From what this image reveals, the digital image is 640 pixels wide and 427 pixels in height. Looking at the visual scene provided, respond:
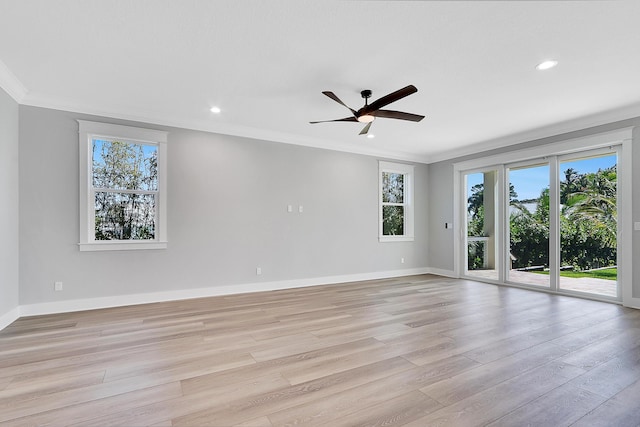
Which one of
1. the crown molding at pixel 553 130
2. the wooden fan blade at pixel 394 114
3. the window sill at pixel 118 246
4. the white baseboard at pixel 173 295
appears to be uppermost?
the crown molding at pixel 553 130

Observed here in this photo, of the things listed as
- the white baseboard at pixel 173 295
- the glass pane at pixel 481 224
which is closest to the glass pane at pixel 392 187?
the glass pane at pixel 481 224

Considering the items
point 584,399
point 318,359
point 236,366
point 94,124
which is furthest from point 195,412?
point 94,124

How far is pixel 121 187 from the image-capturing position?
4301 millimetres

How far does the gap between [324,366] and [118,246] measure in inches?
133

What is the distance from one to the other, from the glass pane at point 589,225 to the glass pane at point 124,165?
20.8ft

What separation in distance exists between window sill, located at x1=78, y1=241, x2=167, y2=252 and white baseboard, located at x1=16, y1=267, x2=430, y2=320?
25.4 inches

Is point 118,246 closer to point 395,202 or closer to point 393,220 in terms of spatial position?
point 393,220

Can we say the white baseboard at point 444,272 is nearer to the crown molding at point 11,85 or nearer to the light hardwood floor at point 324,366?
the light hardwood floor at point 324,366

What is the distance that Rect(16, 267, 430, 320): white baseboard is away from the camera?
3.81 metres

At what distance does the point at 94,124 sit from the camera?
13.3ft

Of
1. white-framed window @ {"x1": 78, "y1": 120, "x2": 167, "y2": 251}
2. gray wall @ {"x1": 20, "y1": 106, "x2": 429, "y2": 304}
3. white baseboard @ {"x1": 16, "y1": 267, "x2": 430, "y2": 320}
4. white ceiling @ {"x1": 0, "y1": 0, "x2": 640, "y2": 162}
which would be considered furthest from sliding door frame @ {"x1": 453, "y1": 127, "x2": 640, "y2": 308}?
white-framed window @ {"x1": 78, "y1": 120, "x2": 167, "y2": 251}

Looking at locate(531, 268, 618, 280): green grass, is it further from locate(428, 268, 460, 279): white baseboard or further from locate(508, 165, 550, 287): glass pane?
locate(428, 268, 460, 279): white baseboard

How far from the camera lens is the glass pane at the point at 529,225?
5148mm

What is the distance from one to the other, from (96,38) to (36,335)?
114 inches
